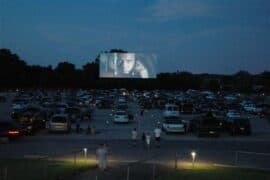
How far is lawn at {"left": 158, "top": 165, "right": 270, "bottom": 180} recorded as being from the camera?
22.5 meters

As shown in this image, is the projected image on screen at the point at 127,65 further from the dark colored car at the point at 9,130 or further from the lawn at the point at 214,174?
the lawn at the point at 214,174

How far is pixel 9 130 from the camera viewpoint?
132 ft

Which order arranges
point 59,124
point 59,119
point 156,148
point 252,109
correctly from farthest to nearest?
1. point 252,109
2. point 59,119
3. point 59,124
4. point 156,148

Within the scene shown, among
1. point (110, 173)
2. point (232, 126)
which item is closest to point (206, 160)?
point (110, 173)

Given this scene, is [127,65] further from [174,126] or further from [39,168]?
[39,168]

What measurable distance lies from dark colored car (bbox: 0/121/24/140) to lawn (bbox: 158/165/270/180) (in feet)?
56.4

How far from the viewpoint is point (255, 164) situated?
2827cm

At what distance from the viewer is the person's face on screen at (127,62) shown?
5081 centimetres

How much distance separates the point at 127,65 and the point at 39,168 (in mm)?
27868

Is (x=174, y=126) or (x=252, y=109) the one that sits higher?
(x=174, y=126)

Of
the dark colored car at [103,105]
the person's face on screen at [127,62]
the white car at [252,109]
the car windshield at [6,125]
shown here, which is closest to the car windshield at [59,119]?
the person's face on screen at [127,62]

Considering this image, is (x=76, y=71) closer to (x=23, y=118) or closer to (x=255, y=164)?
(x=23, y=118)

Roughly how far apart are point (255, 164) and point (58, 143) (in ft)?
51.6

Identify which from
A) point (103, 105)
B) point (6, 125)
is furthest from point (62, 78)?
point (6, 125)
